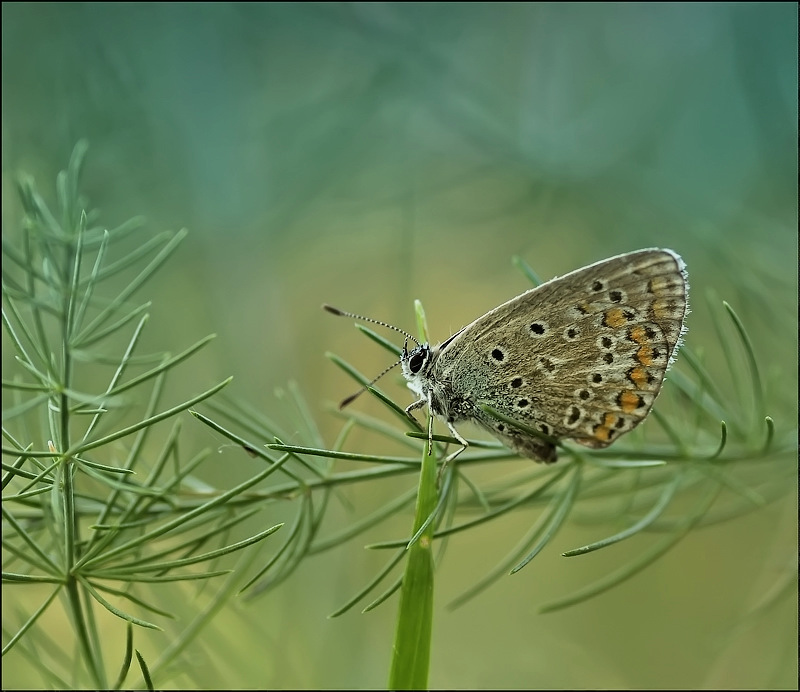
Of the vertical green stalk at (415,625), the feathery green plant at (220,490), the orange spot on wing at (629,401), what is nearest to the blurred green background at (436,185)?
the feathery green plant at (220,490)

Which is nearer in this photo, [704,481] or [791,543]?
[704,481]

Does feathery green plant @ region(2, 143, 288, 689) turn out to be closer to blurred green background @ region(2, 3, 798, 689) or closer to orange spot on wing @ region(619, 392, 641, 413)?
orange spot on wing @ region(619, 392, 641, 413)

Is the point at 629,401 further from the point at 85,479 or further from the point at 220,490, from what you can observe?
the point at 85,479

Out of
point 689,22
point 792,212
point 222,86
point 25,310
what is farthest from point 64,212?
point 689,22

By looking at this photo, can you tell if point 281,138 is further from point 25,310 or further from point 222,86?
point 25,310

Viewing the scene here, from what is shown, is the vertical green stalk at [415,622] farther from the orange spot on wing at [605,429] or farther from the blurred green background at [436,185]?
the blurred green background at [436,185]

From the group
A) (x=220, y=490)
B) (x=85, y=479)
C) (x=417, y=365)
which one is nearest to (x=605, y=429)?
(x=417, y=365)

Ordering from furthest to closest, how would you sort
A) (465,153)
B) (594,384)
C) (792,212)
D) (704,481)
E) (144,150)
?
(465,153) < (144,150) < (792,212) < (704,481) < (594,384)

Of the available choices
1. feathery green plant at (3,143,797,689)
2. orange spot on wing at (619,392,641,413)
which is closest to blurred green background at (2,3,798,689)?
feathery green plant at (3,143,797,689)
